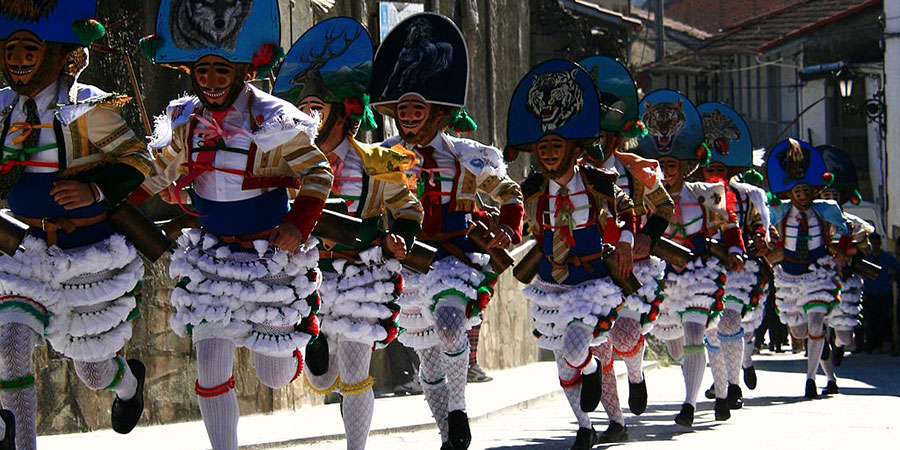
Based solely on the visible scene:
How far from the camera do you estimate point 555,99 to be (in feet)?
32.1

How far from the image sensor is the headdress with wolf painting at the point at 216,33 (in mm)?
7031

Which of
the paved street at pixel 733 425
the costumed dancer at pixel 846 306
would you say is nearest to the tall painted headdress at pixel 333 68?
the paved street at pixel 733 425

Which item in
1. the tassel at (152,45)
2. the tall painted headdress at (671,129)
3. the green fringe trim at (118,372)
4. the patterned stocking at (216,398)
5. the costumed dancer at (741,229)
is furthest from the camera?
the costumed dancer at (741,229)

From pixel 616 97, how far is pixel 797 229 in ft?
15.9

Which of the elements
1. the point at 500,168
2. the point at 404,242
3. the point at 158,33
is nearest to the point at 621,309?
the point at 500,168

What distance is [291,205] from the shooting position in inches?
293

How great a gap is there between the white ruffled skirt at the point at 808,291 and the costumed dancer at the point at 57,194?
30.4 feet

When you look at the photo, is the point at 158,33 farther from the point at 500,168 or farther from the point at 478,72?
the point at 478,72

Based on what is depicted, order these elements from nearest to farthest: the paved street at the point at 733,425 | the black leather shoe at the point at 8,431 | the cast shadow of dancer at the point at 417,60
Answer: the black leather shoe at the point at 8,431 < the cast shadow of dancer at the point at 417,60 < the paved street at the point at 733,425

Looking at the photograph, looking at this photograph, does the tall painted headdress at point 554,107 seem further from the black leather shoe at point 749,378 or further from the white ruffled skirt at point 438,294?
the black leather shoe at point 749,378

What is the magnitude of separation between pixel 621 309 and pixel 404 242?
103 inches

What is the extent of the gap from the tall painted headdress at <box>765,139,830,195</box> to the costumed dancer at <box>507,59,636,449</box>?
5.71 meters

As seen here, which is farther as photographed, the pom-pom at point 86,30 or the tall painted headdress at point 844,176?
the tall painted headdress at point 844,176

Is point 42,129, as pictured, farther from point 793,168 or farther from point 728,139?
point 793,168
